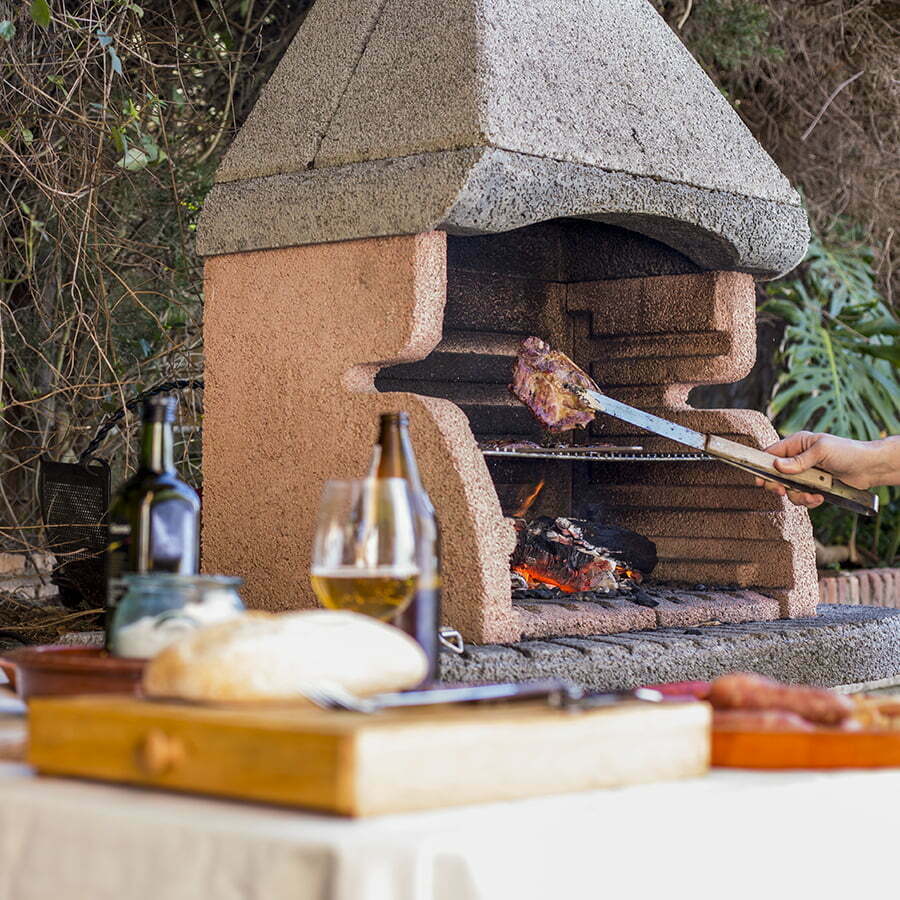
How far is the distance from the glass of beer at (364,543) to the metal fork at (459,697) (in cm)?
21

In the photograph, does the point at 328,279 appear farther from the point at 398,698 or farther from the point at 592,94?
the point at 398,698

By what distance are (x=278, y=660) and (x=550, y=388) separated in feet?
8.07

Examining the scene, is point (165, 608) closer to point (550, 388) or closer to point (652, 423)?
point (652, 423)

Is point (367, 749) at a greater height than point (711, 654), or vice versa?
point (367, 749)

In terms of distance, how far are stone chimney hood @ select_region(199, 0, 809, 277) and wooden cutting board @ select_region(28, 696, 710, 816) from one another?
1802 millimetres

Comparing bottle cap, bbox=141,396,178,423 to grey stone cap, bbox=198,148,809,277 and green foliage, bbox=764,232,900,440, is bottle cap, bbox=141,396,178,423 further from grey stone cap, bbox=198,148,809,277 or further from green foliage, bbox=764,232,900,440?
green foliage, bbox=764,232,900,440

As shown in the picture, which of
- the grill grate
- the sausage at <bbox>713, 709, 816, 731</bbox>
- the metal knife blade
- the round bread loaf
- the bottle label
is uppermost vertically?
the metal knife blade

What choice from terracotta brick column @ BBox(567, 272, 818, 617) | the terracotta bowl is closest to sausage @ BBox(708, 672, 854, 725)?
the terracotta bowl

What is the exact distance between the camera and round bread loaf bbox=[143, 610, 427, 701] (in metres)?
1.31

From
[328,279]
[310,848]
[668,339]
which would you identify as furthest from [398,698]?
[668,339]

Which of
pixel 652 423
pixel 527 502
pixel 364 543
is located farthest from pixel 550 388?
pixel 364 543

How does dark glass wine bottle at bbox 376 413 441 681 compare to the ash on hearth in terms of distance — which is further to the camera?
the ash on hearth

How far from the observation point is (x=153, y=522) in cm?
177

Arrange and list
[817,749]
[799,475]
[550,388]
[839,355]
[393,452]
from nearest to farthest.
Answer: [817,749] → [393,452] → [799,475] → [550,388] → [839,355]
